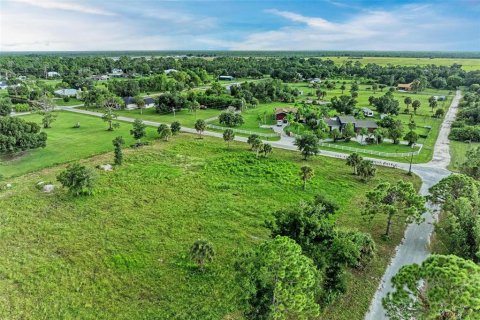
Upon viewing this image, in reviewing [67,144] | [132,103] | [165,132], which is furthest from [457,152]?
[132,103]

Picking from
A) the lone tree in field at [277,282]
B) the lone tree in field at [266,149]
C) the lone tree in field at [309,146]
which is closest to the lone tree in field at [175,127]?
the lone tree in field at [266,149]

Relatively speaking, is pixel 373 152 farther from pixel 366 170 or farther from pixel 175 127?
pixel 175 127

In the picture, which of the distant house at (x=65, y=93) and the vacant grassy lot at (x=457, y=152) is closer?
the vacant grassy lot at (x=457, y=152)

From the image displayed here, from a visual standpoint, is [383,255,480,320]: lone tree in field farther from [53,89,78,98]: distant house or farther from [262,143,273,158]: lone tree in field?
[53,89,78,98]: distant house

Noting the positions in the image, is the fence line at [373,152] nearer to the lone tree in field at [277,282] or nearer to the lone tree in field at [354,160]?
the lone tree in field at [354,160]

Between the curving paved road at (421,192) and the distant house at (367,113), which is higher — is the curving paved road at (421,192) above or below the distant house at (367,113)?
below

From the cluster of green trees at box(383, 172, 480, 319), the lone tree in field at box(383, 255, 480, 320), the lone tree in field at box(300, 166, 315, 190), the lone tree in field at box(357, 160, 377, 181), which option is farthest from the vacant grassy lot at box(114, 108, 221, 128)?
the lone tree in field at box(383, 255, 480, 320)
